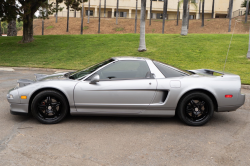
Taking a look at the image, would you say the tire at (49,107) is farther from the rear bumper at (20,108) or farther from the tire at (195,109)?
the tire at (195,109)

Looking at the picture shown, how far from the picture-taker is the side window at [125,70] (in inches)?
193

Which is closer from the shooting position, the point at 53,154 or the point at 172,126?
the point at 53,154

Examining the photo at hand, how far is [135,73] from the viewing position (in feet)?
16.3

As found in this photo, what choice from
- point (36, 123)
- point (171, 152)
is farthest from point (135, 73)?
point (36, 123)

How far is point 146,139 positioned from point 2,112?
3379 mm

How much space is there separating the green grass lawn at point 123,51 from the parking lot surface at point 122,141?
8.09 metres

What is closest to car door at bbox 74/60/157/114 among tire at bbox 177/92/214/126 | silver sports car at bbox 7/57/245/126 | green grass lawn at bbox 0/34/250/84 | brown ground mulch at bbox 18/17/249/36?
silver sports car at bbox 7/57/245/126

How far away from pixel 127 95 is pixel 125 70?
58 centimetres

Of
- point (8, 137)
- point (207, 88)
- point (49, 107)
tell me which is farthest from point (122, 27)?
point (8, 137)

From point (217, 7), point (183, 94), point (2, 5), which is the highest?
point (217, 7)

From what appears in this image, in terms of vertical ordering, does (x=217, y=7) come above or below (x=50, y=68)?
above

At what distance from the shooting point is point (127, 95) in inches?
186

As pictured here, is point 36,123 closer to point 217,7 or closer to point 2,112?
point 2,112

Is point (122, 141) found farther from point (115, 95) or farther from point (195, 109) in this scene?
point (195, 109)
